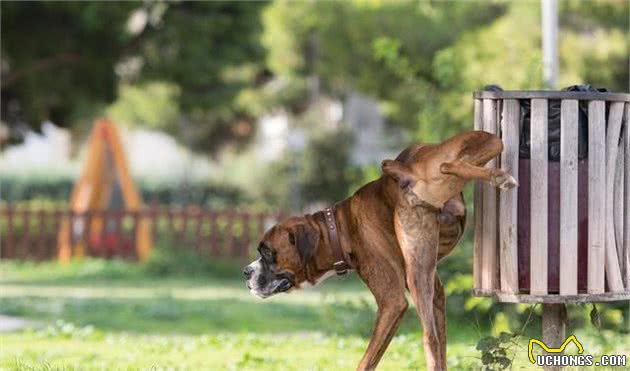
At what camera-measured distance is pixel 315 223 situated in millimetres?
7273

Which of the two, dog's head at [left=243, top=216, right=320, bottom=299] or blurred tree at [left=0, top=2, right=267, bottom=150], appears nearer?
dog's head at [left=243, top=216, right=320, bottom=299]

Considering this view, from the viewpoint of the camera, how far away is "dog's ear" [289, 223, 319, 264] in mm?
7188

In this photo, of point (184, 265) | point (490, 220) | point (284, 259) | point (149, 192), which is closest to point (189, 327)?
point (490, 220)

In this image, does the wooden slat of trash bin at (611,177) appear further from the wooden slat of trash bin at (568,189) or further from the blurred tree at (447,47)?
the blurred tree at (447,47)

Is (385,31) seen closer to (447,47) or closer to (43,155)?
(447,47)

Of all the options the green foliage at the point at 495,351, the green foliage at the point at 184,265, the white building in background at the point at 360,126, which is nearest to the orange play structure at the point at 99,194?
the green foliage at the point at 184,265

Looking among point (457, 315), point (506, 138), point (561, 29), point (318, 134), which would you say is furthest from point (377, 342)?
point (318, 134)

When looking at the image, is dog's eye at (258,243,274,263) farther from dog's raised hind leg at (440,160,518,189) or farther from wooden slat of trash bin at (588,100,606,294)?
wooden slat of trash bin at (588,100,606,294)

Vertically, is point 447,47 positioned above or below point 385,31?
below

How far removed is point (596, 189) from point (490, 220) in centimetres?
54

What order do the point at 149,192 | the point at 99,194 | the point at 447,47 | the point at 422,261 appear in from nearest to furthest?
the point at 422,261 < the point at 447,47 < the point at 99,194 < the point at 149,192

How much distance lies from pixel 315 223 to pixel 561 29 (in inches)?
681

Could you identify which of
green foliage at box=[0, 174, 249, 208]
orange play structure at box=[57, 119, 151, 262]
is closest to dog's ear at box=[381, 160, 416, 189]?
orange play structure at box=[57, 119, 151, 262]

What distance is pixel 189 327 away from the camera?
621 inches
